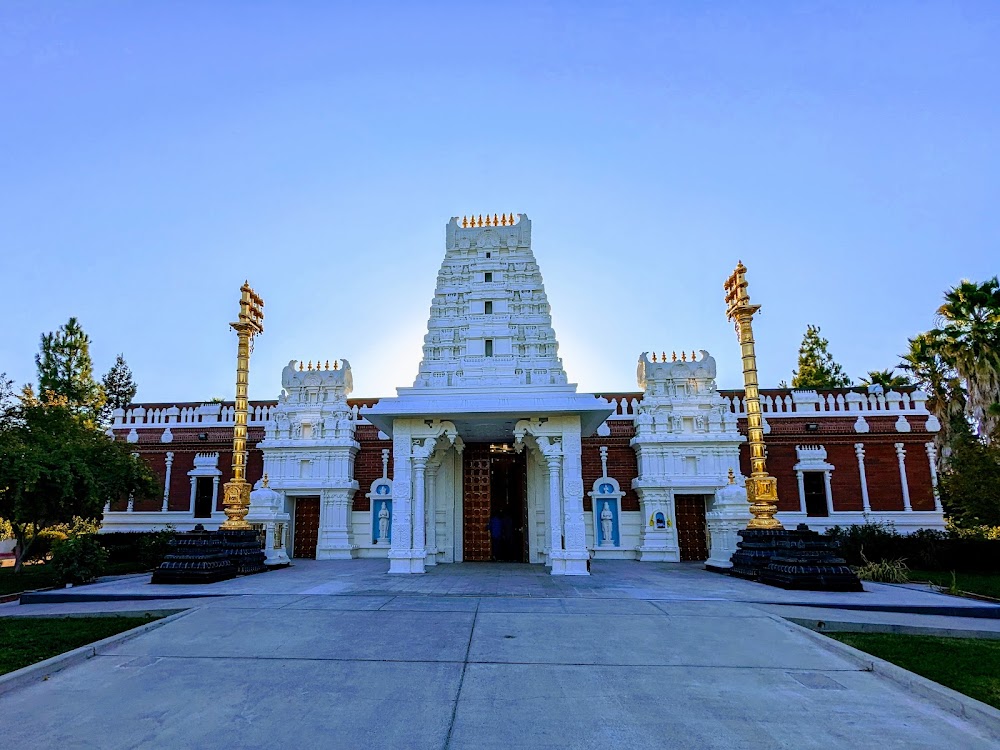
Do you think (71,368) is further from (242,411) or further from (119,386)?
(242,411)

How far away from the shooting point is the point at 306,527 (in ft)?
74.1

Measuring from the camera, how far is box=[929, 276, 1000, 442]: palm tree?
2281 cm

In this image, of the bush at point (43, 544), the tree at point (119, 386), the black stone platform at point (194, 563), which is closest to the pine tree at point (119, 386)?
the tree at point (119, 386)

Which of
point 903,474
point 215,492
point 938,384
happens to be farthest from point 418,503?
point 938,384

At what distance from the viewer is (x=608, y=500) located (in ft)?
71.4

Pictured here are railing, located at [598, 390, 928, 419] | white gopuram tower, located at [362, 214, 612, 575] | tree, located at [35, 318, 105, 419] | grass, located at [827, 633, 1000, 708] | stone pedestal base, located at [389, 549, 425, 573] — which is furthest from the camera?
tree, located at [35, 318, 105, 419]

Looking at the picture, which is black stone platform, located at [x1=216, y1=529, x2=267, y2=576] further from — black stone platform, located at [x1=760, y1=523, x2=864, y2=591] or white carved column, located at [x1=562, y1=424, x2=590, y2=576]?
black stone platform, located at [x1=760, y1=523, x2=864, y2=591]

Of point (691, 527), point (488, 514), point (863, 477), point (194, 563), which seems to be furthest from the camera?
point (863, 477)

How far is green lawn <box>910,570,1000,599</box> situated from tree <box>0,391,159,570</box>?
21161 mm

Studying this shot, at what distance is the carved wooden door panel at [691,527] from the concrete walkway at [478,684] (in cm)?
1176

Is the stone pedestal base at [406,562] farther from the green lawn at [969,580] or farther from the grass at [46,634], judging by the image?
the green lawn at [969,580]

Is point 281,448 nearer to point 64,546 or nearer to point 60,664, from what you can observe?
point 64,546

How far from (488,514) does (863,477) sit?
14.7 m

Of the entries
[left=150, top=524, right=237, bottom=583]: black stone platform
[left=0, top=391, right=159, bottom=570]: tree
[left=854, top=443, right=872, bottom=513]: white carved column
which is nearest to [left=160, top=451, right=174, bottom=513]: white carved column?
[left=0, top=391, right=159, bottom=570]: tree
